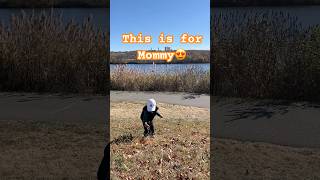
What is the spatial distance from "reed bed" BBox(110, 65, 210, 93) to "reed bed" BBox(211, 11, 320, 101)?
1.11ft

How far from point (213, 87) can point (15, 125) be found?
3.75 metres

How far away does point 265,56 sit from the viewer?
877 cm

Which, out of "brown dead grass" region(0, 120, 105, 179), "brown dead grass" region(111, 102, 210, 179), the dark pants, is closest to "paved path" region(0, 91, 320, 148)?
"brown dead grass" region(0, 120, 105, 179)

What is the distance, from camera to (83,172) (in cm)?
480

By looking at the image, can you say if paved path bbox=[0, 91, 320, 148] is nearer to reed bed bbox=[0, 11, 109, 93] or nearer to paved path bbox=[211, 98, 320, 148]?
paved path bbox=[211, 98, 320, 148]

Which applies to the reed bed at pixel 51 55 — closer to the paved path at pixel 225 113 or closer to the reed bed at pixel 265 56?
the paved path at pixel 225 113

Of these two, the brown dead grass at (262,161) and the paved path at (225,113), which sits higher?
the paved path at (225,113)

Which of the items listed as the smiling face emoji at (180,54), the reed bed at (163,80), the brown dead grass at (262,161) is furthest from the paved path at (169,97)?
the smiling face emoji at (180,54)

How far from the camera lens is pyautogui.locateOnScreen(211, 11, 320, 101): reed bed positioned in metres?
8.21

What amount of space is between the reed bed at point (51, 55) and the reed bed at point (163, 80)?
0.37 meters

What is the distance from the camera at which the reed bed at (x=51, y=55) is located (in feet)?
27.4

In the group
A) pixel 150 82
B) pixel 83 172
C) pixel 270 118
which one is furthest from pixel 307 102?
pixel 83 172

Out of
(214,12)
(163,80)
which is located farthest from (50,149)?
(214,12)

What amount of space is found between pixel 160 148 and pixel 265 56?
4642 mm
